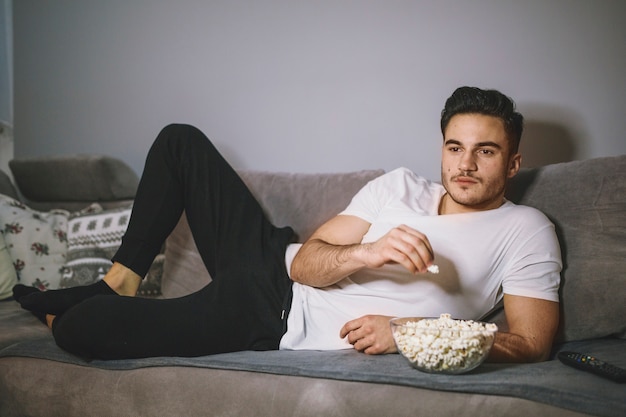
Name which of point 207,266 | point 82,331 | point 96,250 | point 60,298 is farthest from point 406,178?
point 96,250

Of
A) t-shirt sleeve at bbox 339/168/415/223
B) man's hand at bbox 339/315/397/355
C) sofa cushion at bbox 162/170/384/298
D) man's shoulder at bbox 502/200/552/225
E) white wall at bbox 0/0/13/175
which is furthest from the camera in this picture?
white wall at bbox 0/0/13/175

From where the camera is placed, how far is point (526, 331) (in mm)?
1368

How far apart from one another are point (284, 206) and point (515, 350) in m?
0.89

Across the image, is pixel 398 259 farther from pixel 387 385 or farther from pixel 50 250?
pixel 50 250

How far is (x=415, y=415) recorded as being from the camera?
1.11 meters

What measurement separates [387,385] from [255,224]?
0.78 m

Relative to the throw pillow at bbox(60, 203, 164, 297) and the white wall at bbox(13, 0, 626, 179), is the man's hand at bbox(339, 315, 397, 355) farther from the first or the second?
the throw pillow at bbox(60, 203, 164, 297)

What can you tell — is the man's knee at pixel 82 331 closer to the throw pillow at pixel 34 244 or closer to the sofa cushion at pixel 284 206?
the sofa cushion at pixel 284 206

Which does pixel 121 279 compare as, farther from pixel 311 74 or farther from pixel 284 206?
pixel 311 74

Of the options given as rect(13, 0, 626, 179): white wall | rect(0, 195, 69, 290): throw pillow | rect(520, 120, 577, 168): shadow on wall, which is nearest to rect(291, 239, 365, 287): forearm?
rect(13, 0, 626, 179): white wall

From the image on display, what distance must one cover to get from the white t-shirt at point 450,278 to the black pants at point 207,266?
12 centimetres

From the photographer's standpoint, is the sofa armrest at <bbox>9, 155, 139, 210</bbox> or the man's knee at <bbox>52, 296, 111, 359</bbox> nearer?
Answer: the man's knee at <bbox>52, 296, 111, 359</bbox>

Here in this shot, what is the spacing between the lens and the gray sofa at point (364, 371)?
3.59ft

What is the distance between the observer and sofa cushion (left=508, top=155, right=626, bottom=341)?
1.49 metres
